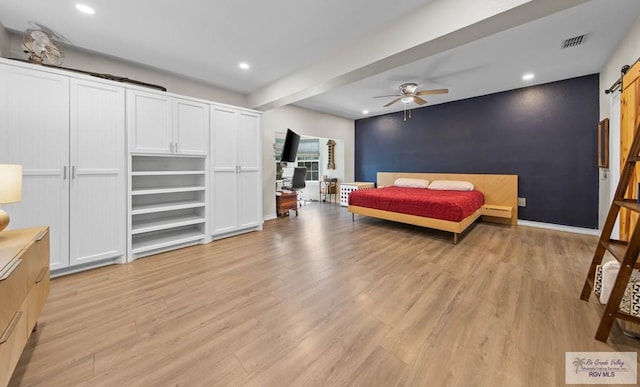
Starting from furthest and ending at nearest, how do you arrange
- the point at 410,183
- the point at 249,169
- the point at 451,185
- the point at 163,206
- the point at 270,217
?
1. the point at 410,183
2. the point at 270,217
3. the point at 451,185
4. the point at 249,169
5. the point at 163,206

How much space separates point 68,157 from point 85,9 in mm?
1431

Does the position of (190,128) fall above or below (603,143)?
above

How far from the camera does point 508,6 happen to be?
173 centimetres

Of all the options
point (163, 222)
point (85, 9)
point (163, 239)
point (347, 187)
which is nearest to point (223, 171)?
point (163, 222)

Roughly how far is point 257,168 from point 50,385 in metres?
3.32

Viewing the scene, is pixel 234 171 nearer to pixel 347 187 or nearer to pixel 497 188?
pixel 347 187

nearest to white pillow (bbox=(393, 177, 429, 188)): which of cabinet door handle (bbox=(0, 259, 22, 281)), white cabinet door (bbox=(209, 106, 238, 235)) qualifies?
white cabinet door (bbox=(209, 106, 238, 235))

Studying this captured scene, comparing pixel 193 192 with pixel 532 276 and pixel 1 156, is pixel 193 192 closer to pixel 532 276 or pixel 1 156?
pixel 1 156

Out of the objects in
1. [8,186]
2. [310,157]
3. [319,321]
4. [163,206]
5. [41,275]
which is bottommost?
[319,321]

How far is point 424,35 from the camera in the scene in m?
2.20

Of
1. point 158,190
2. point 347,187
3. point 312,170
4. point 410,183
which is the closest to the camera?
point 158,190

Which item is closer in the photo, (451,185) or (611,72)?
(611,72)

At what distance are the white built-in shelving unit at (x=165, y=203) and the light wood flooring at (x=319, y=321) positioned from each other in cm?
41

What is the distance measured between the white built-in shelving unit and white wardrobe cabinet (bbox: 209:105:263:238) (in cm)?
21
